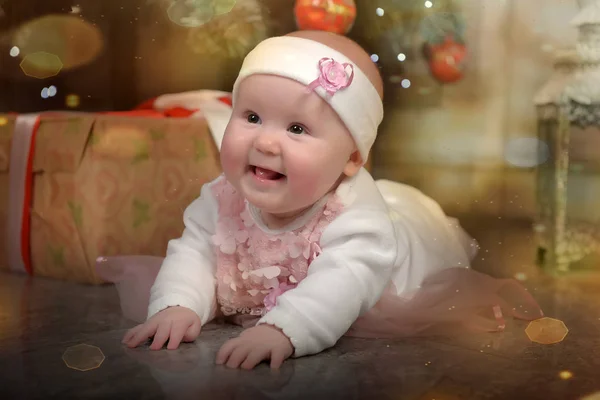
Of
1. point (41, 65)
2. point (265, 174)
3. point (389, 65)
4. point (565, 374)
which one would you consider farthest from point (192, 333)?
point (41, 65)

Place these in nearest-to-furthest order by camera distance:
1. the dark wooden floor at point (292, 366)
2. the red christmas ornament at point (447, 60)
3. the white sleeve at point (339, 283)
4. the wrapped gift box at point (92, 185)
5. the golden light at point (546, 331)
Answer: the dark wooden floor at point (292, 366)
the white sleeve at point (339, 283)
the golden light at point (546, 331)
the wrapped gift box at point (92, 185)
the red christmas ornament at point (447, 60)

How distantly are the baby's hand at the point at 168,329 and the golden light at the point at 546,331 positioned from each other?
1.75 ft

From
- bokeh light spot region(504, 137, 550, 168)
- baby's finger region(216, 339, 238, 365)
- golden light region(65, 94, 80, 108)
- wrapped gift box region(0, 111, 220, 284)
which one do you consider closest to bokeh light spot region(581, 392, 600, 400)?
baby's finger region(216, 339, 238, 365)

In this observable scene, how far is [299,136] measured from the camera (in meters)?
1.09

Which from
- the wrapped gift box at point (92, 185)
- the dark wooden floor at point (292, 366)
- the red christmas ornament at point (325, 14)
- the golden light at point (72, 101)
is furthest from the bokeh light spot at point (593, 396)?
the golden light at point (72, 101)

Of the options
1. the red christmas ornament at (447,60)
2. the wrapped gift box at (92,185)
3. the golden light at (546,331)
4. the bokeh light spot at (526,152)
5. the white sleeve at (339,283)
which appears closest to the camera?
the white sleeve at (339,283)

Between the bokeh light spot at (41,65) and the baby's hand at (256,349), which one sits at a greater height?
the bokeh light spot at (41,65)

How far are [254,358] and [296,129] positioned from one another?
1.14 feet

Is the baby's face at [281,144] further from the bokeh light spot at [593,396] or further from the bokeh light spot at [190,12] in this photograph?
the bokeh light spot at [190,12]

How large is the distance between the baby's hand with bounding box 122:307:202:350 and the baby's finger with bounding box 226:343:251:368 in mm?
111

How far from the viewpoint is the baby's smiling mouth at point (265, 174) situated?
1104mm

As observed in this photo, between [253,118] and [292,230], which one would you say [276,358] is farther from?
[253,118]

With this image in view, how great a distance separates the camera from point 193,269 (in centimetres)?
120

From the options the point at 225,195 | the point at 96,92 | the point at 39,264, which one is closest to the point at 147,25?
the point at 96,92
